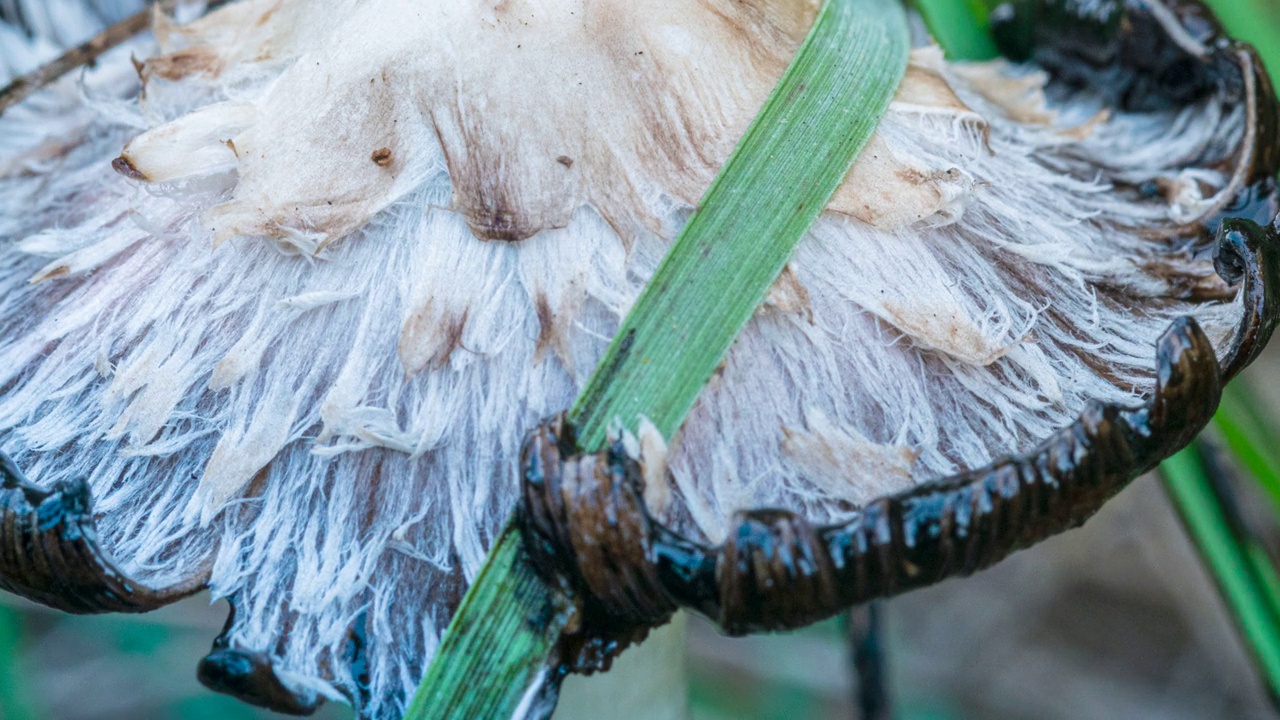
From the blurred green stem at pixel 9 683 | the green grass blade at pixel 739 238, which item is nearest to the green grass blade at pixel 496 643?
the green grass blade at pixel 739 238

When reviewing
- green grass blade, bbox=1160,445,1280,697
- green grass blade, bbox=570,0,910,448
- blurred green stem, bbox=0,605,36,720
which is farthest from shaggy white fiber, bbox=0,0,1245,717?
blurred green stem, bbox=0,605,36,720

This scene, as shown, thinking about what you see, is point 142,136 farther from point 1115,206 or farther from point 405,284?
point 1115,206

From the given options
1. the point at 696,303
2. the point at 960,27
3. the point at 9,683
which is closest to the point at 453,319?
the point at 696,303

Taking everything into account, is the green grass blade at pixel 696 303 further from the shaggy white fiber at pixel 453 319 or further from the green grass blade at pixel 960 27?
the green grass blade at pixel 960 27

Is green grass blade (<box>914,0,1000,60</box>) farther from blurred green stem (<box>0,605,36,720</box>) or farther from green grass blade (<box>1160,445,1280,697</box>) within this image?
blurred green stem (<box>0,605,36,720</box>)

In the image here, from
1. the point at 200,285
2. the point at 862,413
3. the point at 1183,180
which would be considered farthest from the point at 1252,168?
the point at 200,285

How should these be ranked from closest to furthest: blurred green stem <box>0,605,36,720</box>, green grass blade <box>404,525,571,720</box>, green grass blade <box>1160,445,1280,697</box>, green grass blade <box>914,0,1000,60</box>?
green grass blade <box>404,525,571,720</box> → green grass blade <box>1160,445,1280,697</box> → green grass blade <box>914,0,1000,60</box> → blurred green stem <box>0,605,36,720</box>
